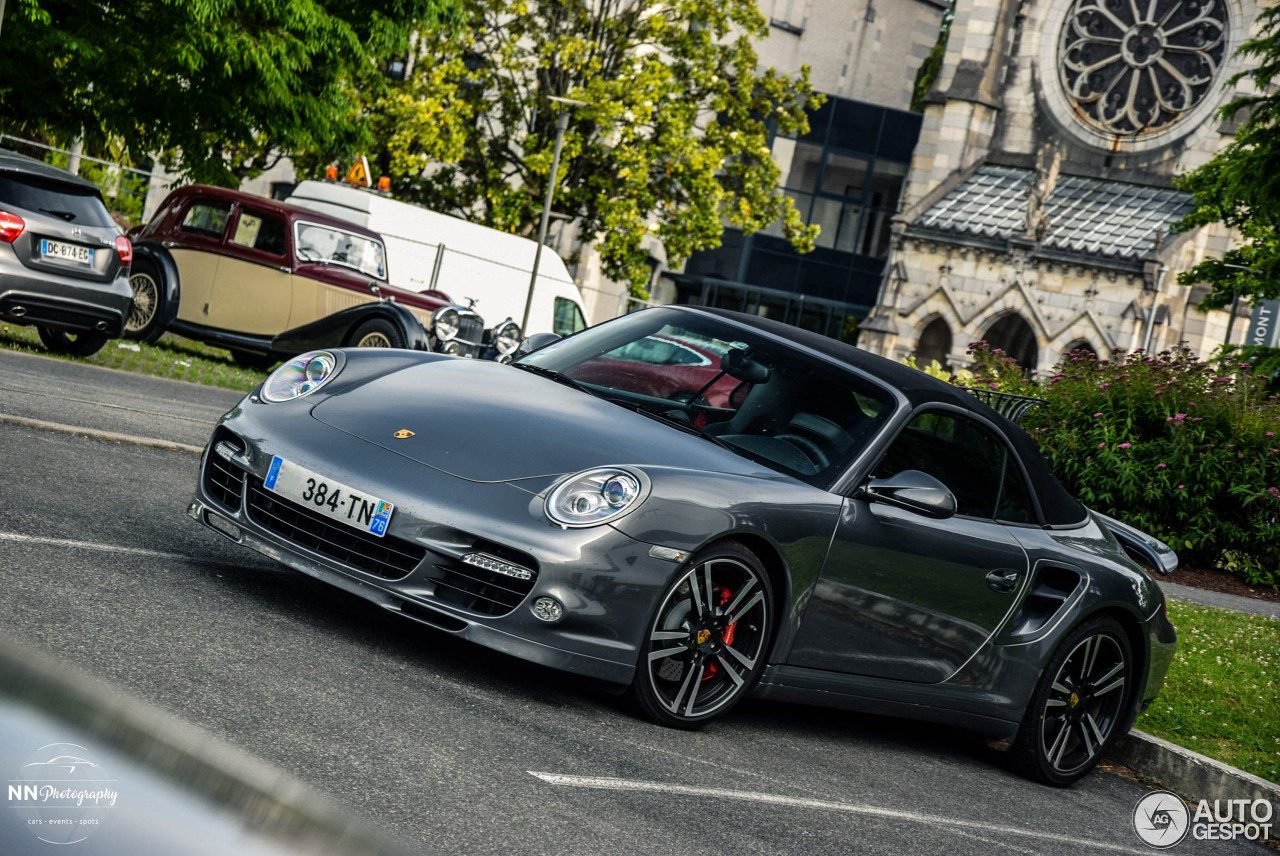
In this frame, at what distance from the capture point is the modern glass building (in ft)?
171

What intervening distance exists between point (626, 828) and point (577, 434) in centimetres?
169

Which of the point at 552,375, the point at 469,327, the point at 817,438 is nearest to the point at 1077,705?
the point at 817,438

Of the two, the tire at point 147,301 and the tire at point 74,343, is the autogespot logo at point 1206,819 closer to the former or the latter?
the tire at point 74,343

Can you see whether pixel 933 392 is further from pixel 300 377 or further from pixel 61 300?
pixel 61 300

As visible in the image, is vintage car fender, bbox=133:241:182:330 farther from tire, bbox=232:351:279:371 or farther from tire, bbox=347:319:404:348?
tire, bbox=347:319:404:348

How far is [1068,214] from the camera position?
43500 mm

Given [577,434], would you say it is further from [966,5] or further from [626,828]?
[966,5]

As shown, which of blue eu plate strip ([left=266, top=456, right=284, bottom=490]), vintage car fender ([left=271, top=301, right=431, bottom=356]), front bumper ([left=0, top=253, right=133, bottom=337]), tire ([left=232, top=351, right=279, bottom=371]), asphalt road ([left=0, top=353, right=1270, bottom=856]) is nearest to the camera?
asphalt road ([left=0, top=353, right=1270, bottom=856])

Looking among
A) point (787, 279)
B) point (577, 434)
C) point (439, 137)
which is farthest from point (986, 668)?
point (787, 279)

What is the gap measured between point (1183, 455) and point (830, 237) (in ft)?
123

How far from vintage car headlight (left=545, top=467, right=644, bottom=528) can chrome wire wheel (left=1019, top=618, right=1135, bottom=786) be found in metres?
2.32

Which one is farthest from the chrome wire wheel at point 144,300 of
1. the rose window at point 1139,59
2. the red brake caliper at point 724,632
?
the rose window at point 1139,59

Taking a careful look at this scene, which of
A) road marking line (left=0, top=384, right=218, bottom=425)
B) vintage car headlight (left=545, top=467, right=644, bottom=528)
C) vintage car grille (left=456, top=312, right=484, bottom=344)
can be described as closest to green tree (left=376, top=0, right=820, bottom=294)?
vintage car grille (left=456, top=312, right=484, bottom=344)

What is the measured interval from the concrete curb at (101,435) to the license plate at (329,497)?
9.08ft
